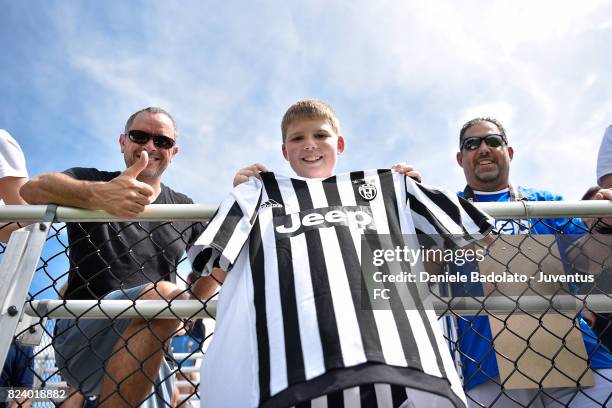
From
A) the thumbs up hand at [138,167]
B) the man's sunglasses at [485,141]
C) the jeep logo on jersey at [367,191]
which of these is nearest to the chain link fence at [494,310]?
the thumbs up hand at [138,167]

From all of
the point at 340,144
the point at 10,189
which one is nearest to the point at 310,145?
the point at 340,144

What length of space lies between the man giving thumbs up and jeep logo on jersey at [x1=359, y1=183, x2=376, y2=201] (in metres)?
0.71

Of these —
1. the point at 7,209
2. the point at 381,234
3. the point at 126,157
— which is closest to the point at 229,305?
the point at 381,234

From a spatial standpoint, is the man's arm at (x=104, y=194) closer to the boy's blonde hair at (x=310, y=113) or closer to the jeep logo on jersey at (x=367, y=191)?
the boy's blonde hair at (x=310, y=113)

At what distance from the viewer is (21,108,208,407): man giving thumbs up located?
1.81m

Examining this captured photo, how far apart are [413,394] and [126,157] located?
237 cm

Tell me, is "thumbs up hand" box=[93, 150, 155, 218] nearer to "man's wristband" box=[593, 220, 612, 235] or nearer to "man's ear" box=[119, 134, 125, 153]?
"man's ear" box=[119, 134, 125, 153]

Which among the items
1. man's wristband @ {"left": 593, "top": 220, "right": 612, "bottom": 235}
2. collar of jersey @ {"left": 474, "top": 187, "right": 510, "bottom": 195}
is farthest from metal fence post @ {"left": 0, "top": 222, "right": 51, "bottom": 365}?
collar of jersey @ {"left": 474, "top": 187, "right": 510, "bottom": 195}

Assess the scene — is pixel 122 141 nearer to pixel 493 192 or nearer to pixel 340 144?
pixel 340 144

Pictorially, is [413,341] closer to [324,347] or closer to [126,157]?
[324,347]

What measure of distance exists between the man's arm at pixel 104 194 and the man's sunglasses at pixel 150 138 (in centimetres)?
85

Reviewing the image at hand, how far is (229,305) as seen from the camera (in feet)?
4.91

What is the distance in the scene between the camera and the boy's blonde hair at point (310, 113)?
216 centimetres

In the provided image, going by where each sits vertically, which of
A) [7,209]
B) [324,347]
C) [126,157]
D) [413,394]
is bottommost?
[413,394]
